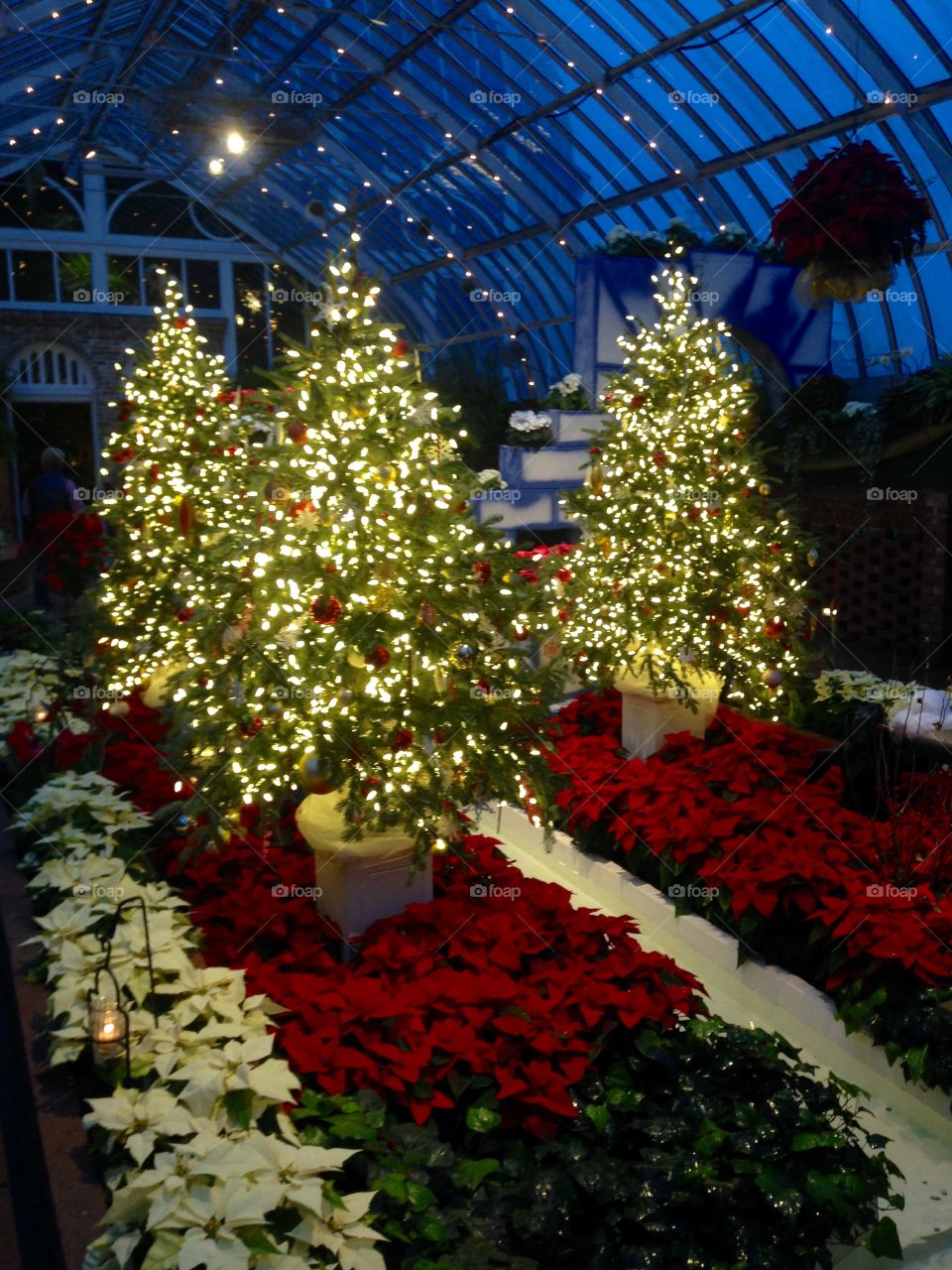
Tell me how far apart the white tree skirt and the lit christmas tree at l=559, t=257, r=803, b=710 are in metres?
1.05

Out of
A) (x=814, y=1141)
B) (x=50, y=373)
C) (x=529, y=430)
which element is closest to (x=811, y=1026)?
(x=814, y=1141)

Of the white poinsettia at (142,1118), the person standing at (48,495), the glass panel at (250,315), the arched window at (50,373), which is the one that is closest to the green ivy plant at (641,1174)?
the white poinsettia at (142,1118)

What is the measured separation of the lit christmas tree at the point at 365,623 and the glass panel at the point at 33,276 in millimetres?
13976

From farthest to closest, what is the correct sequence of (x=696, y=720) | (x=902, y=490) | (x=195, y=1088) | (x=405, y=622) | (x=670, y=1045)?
(x=902, y=490) → (x=696, y=720) → (x=405, y=622) → (x=670, y=1045) → (x=195, y=1088)

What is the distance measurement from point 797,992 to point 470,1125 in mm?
1623

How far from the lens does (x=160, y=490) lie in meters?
5.91

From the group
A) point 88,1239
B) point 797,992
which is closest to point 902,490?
point 797,992

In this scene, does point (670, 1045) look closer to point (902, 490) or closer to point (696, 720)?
point (696, 720)

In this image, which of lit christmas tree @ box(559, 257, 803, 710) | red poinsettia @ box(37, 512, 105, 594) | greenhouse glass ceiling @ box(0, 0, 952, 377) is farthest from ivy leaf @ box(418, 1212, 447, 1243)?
greenhouse glass ceiling @ box(0, 0, 952, 377)

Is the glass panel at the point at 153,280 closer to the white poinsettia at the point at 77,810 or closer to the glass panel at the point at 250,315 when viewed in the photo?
the glass panel at the point at 250,315

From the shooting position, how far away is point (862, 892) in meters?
3.88

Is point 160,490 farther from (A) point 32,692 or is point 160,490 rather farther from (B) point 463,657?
(B) point 463,657

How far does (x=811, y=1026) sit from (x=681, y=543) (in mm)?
2448

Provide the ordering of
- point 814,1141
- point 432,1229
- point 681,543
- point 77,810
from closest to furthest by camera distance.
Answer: point 432,1229 → point 814,1141 → point 77,810 → point 681,543
